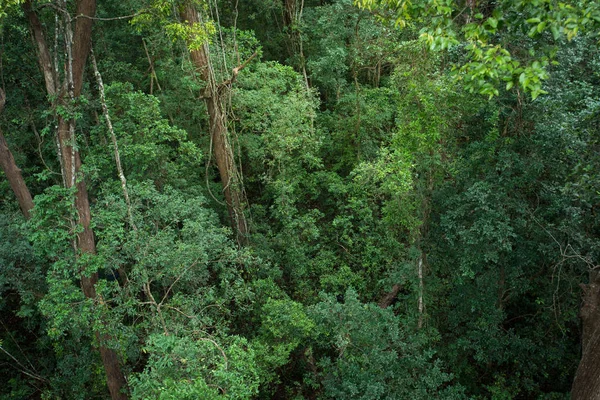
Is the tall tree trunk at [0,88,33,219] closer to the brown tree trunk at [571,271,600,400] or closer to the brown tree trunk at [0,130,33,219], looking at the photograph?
the brown tree trunk at [0,130,33,219]

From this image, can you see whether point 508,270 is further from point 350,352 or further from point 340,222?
point 340,222

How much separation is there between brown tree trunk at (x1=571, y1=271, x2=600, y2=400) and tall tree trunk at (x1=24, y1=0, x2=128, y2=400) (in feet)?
18.5

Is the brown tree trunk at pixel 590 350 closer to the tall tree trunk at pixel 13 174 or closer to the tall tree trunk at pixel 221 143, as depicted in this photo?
the tall tree trunk at pixel 221 143

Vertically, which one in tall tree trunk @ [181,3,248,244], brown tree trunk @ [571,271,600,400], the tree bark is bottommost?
the tree bark

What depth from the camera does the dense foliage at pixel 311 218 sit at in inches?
241

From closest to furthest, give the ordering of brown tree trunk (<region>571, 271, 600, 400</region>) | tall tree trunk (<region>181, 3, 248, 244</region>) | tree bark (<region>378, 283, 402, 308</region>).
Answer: brown tree trunk (<region>571, 271, 600, 400</region>) < tall tree trunk (<region>181, 3, 248, 244</region>) < tree bark (<region>378, 283, 402, 308</region>)

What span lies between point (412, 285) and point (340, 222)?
1.90m

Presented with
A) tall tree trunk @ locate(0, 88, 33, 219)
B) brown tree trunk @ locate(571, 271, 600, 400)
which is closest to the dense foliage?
tall tree trunk @ locate(0, 88, 33, 219)

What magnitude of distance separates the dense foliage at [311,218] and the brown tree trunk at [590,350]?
2.66 feet

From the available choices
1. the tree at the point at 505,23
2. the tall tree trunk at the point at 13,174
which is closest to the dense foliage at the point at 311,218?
the tree at the point at 505,23

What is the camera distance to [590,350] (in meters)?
5.42

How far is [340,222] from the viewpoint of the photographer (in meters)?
9.49

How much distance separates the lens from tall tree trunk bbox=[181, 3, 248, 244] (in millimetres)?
8242

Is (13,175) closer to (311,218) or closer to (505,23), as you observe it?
(311,218)
